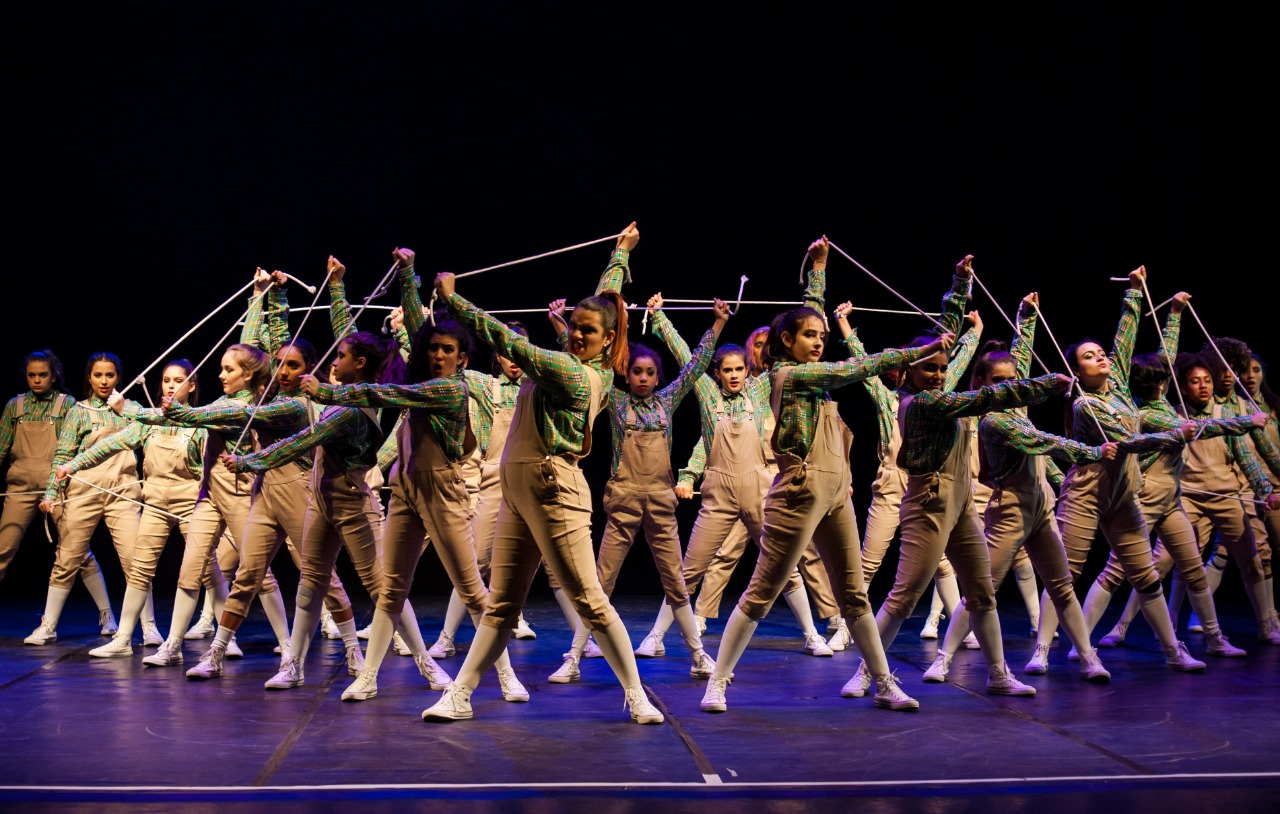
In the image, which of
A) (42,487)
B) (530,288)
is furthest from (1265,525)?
(42,487)

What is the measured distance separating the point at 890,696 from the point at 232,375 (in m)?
2.85

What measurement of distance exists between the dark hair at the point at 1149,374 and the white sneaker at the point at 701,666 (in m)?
2.33

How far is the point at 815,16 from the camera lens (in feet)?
22.8

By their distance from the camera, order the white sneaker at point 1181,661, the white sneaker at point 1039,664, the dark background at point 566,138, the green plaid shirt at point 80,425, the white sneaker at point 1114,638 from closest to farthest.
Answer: the white sneaker at point 1039,664, the white sneaker at point 1181,661, the white sneaker at point 1114,638, the green plaid shirt at point 80,425, the dark background at point 566,138

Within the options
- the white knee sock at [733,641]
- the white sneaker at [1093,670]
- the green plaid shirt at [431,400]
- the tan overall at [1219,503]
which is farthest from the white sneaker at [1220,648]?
the green plaid shirt at [431,400]

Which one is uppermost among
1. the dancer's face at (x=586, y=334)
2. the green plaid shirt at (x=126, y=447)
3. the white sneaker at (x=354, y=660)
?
the dancer's face at (x=586, y=334)

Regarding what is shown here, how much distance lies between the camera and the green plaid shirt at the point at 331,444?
4137mm

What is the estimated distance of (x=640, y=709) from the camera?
3756 mm

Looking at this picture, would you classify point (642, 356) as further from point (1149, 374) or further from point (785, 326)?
point (1149, 374)

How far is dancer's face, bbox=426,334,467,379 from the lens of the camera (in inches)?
156

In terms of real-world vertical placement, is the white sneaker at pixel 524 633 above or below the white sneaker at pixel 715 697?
below

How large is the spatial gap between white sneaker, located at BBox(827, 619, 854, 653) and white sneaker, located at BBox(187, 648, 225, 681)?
8.95ft

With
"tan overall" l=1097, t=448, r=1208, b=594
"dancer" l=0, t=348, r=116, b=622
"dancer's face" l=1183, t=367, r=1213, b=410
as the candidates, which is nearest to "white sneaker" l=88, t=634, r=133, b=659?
"dancer" l=0, t=348, r=116, b=622

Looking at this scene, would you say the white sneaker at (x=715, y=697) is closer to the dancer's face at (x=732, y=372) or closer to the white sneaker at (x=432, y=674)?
the white sneaker at (x=432, y=674)
